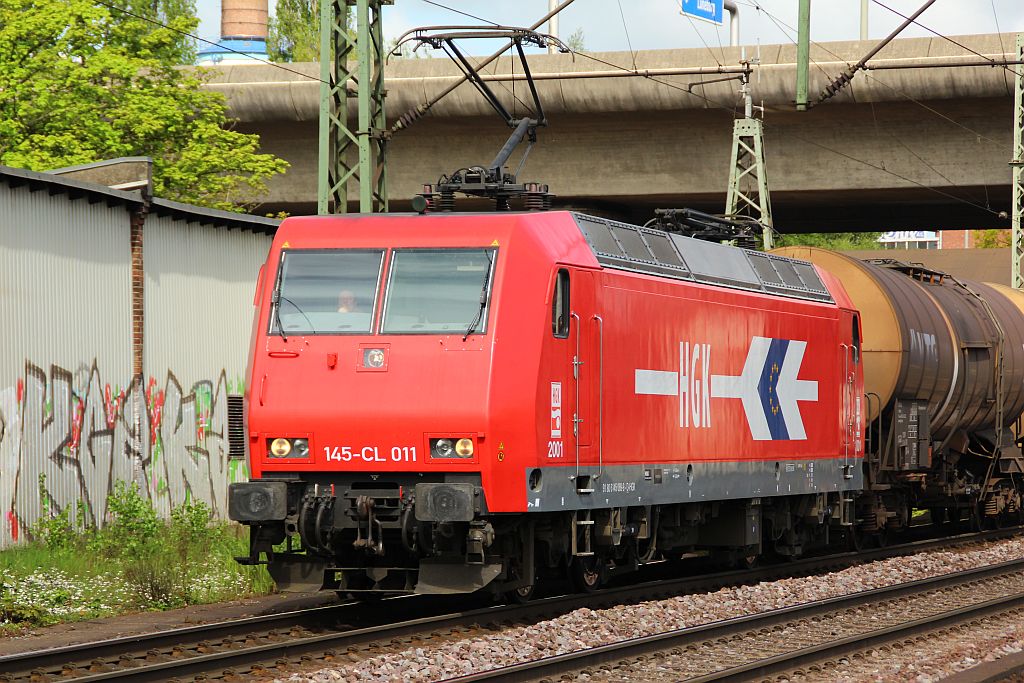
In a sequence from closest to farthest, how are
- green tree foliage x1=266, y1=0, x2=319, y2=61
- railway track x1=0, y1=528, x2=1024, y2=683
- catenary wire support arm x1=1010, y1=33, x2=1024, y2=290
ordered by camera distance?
1. railway track x1=0, y1=528, x2=1024, y2=683
2. catenary wire support arm x1=1010, y1=33, x2=1024, y2=290
3. green tree foliage x1=266, y1=0, x2=319, y2=61

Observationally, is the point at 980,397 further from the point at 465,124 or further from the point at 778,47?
the point at 465,124

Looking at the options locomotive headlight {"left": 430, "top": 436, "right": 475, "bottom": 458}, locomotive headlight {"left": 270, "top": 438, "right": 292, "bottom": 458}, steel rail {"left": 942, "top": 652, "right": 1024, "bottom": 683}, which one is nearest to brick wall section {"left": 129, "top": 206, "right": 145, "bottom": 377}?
locomotive headlight {"left": 270, "top": 438, "right": 292, "bottom": 458}

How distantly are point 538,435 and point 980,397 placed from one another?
42.2 ft

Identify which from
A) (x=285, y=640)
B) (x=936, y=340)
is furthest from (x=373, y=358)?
(x=936, y=340)

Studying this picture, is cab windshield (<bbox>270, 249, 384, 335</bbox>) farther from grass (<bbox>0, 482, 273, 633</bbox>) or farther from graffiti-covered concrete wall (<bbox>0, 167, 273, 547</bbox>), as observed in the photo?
grass (<bbox>0, 482, 273, 633</bbox>)

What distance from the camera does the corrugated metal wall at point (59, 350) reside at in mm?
16016

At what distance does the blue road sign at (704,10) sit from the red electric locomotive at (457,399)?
1079 inches

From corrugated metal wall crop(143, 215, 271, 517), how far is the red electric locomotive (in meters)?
6.16

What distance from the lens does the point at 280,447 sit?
1249cm

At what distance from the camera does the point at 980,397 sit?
23.2 m

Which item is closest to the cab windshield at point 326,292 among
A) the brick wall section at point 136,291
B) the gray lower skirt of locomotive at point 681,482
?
the gray lower skirt of locomotive at point 681,482

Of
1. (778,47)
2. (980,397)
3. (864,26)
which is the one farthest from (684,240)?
(864,26)

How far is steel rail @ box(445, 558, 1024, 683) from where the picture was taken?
10.4 meters

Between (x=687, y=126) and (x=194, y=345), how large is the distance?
17148 mm
